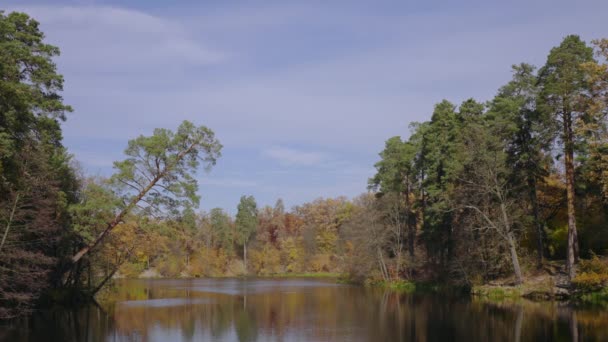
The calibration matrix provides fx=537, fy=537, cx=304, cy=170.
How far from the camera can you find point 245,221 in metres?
111

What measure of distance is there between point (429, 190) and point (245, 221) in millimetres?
67920

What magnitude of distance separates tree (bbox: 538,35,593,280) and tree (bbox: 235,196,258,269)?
267ft

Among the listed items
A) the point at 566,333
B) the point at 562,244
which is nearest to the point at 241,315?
the point at 566,333

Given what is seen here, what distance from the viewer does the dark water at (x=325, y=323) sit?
22.2 meters

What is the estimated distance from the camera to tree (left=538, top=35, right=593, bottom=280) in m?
33.1

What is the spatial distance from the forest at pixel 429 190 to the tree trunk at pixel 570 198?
2.9 inches

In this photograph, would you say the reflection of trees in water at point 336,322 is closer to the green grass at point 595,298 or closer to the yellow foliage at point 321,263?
the green grass at point 595,298

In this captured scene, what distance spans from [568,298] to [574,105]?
11.7 m

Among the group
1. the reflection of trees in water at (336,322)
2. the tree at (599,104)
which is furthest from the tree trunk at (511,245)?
the tree at (599,104)

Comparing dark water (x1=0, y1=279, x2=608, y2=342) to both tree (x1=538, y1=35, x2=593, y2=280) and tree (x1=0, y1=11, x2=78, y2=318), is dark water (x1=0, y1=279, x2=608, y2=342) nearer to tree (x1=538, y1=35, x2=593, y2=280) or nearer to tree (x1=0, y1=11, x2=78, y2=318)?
tree (x1=0, y1=11, x2=78, y2=318)

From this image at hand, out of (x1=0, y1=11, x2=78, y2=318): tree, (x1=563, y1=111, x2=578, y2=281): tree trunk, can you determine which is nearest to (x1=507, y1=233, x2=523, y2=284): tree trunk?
(x1=563, y1=111, x2=578, y2=281): tree trunk

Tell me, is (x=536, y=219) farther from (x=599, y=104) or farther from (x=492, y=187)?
(x=599, y=104)

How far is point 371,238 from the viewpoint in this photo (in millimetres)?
60125

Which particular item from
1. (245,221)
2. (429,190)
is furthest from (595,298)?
(245,221)
